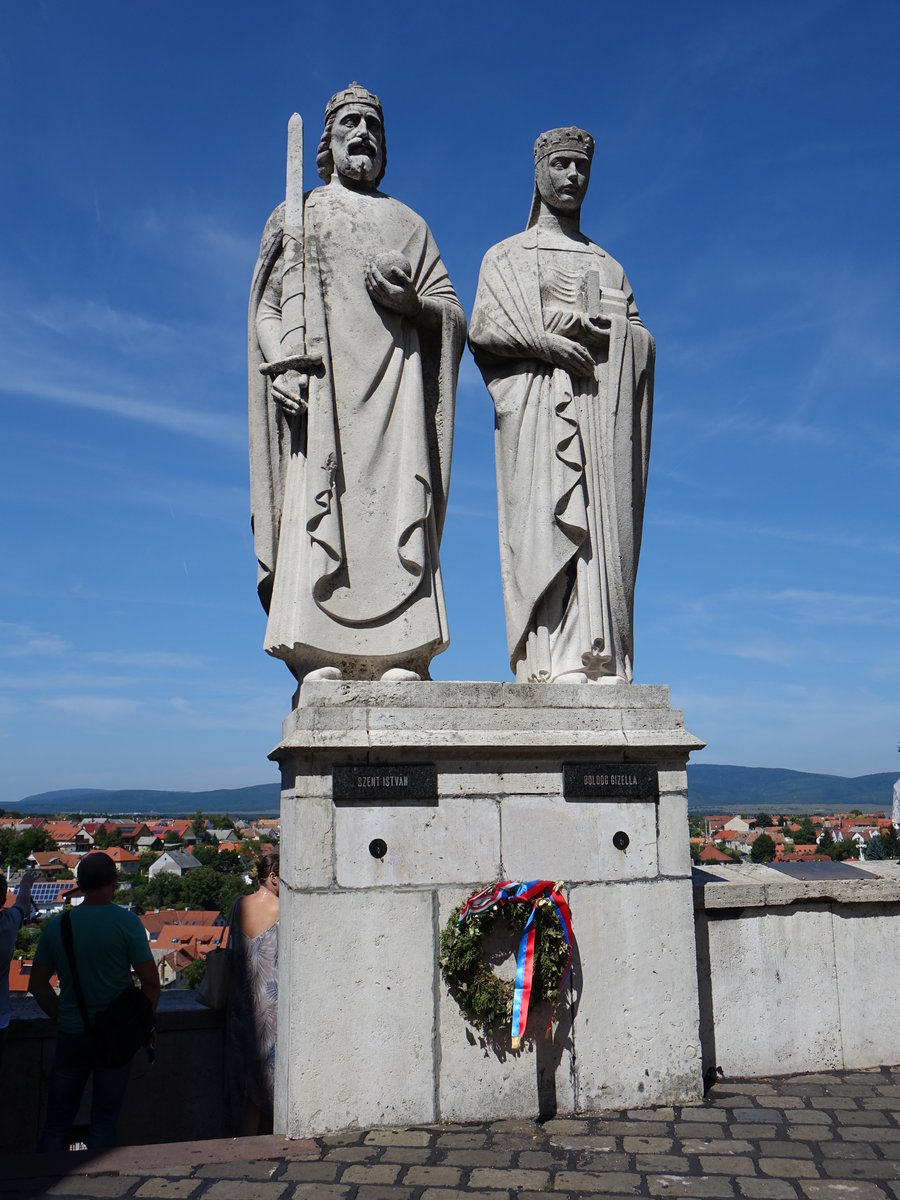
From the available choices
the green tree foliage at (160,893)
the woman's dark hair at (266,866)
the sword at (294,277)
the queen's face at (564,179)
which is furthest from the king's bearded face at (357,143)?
the green tree foliage at (160,893)

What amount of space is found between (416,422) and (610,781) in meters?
2.19

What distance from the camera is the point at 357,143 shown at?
5773 mm

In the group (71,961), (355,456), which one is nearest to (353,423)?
(355,456)

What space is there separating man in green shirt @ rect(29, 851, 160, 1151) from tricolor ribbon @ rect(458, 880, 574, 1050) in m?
1.51

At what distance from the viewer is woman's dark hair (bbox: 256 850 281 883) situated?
536 centimetres

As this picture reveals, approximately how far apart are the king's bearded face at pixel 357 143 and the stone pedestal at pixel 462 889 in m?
3.00

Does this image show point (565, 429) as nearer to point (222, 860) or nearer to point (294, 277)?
point (294, 277)

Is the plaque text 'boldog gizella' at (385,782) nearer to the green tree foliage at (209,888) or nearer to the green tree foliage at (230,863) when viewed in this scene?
the green tree foliage at (209,888)

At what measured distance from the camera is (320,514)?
17.2ft

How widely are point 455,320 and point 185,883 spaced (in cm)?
4735

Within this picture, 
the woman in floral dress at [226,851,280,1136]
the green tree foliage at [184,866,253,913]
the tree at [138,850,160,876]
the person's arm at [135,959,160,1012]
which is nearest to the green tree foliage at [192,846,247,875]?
the tree at [138,850,160,876]

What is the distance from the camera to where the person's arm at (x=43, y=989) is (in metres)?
4.64

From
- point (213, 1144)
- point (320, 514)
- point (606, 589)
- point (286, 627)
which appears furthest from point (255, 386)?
point (213, 1144)

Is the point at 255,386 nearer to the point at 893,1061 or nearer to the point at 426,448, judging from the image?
the point at 426,448
